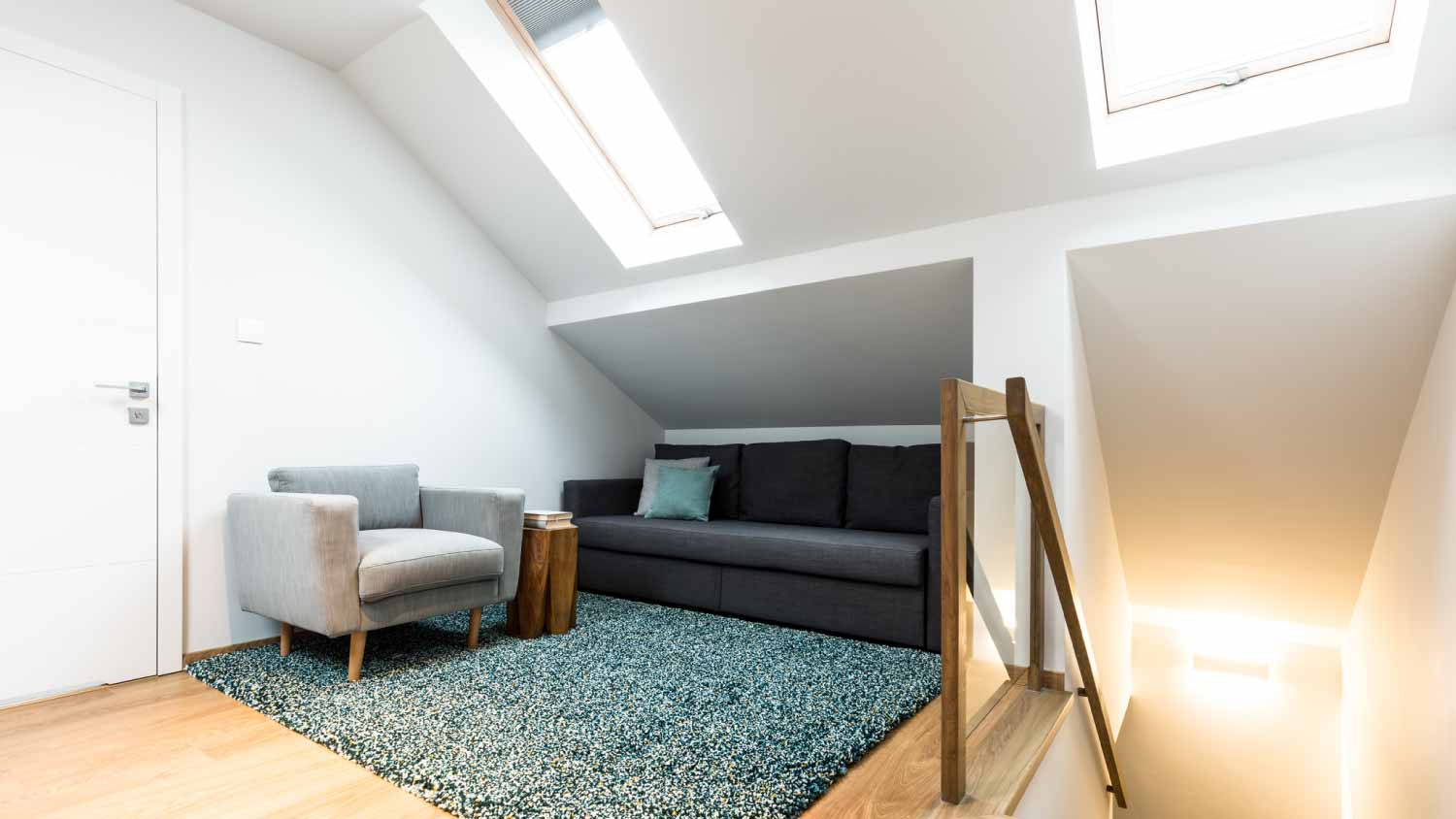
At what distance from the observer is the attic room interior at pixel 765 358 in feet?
6.73

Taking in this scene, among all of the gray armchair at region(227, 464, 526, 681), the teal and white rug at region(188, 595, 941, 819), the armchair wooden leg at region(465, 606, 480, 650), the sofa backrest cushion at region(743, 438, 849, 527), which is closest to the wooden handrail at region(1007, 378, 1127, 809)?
the teal and white rug at region(188, 595, 941, 819)

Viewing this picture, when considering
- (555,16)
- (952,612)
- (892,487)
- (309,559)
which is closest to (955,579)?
(952,612)

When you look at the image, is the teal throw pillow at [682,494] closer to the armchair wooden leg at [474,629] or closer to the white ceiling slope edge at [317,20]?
the armchair wooden leg at [474,629]

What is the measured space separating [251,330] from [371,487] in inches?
31.9

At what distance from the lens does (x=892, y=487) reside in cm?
393

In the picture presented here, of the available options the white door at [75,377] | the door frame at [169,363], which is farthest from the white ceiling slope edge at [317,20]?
the white door at [75,377]

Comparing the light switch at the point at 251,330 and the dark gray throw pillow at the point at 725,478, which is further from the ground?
the light switch at the point at 251,330

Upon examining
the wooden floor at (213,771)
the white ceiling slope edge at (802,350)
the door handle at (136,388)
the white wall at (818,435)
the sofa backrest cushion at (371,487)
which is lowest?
the wooden floor at (213,771)

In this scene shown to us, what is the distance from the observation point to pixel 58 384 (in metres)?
2.49

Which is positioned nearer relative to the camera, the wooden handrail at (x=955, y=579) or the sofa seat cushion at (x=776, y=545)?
the wooden handrail at (x=955, y=579)

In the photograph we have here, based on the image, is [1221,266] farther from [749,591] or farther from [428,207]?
[428,207]

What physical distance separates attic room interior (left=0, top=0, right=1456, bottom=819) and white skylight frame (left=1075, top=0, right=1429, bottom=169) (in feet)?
0.05

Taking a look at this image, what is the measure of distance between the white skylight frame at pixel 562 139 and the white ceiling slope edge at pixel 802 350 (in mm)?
347

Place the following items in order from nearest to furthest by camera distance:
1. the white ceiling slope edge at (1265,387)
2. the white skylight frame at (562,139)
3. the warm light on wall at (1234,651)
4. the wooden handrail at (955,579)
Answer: the wooden handrail at (955,579), the white ceiling slope edge at (1265,387), the white skylight frame at (562,139), the warm light on wall at (1234,651)
